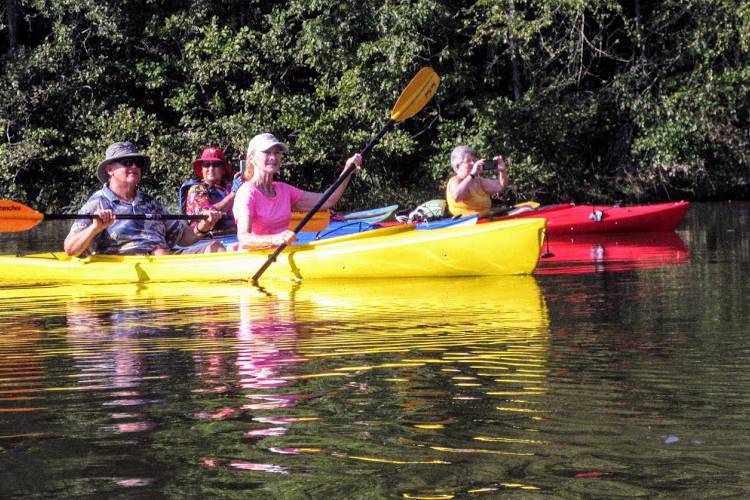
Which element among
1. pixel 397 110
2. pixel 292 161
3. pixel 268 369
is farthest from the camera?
pixel 292 161

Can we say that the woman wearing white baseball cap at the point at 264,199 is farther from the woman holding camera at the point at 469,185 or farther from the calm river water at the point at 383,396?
the woman holding camera at the point at 469,185

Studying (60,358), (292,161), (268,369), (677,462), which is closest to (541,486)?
(677,462)

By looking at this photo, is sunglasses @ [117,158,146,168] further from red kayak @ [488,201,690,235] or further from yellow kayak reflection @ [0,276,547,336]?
red kayak @ [488,201,690,235]

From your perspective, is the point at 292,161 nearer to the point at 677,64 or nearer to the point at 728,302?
the point at 677,64

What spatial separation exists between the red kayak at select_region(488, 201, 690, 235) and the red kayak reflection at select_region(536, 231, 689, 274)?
0.09m

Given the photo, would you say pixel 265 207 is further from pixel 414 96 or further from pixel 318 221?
pixel 414 96

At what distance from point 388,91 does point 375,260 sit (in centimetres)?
1029

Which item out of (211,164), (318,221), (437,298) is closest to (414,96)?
(318,221)

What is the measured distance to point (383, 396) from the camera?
12.0ft

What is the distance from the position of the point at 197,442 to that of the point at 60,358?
1610 mm

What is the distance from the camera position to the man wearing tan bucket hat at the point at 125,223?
7168 millimetres

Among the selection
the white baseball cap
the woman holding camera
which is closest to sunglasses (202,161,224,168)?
the woman holding camera

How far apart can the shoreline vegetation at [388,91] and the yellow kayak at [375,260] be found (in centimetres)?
913

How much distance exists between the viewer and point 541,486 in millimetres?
2711
